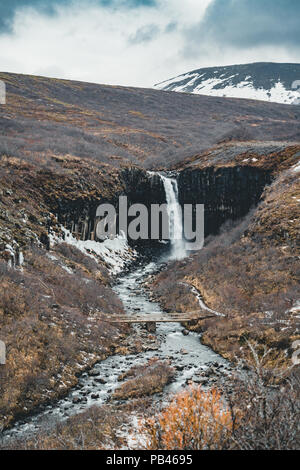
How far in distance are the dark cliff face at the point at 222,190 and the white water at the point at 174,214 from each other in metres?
0.81

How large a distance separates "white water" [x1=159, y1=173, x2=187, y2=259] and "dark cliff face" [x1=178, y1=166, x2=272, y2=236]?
81 centimetres

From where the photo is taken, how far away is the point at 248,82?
141125 millimetres

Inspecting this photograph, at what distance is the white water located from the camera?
130 feet

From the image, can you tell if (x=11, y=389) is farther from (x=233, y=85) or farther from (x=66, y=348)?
(x=233, y=85)

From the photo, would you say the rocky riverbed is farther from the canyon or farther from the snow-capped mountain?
the snow-capped mountain

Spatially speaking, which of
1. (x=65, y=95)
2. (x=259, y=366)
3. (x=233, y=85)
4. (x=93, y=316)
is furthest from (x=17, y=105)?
(x=233, y=85)

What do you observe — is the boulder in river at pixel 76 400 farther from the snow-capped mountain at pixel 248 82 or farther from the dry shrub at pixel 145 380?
the snow-capped mountain at pixel 248 82

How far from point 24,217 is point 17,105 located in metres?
54.2

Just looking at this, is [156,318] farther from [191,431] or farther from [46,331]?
[191,431]

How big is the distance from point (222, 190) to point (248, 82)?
12489cm

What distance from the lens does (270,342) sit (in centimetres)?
1422

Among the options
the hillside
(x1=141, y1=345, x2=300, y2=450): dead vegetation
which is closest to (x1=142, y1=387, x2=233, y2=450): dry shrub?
(x1=141, y1=345, x2=300, y2=450): dead vegetation

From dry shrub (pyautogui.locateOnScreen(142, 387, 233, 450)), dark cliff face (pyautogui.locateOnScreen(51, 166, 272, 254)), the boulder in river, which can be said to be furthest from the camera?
dark cliff face (pyautogui.locateOnScreen(51, 166, 272, 254))

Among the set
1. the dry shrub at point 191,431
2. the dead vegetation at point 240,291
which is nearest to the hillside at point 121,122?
the dead vegetation at point 240,291
